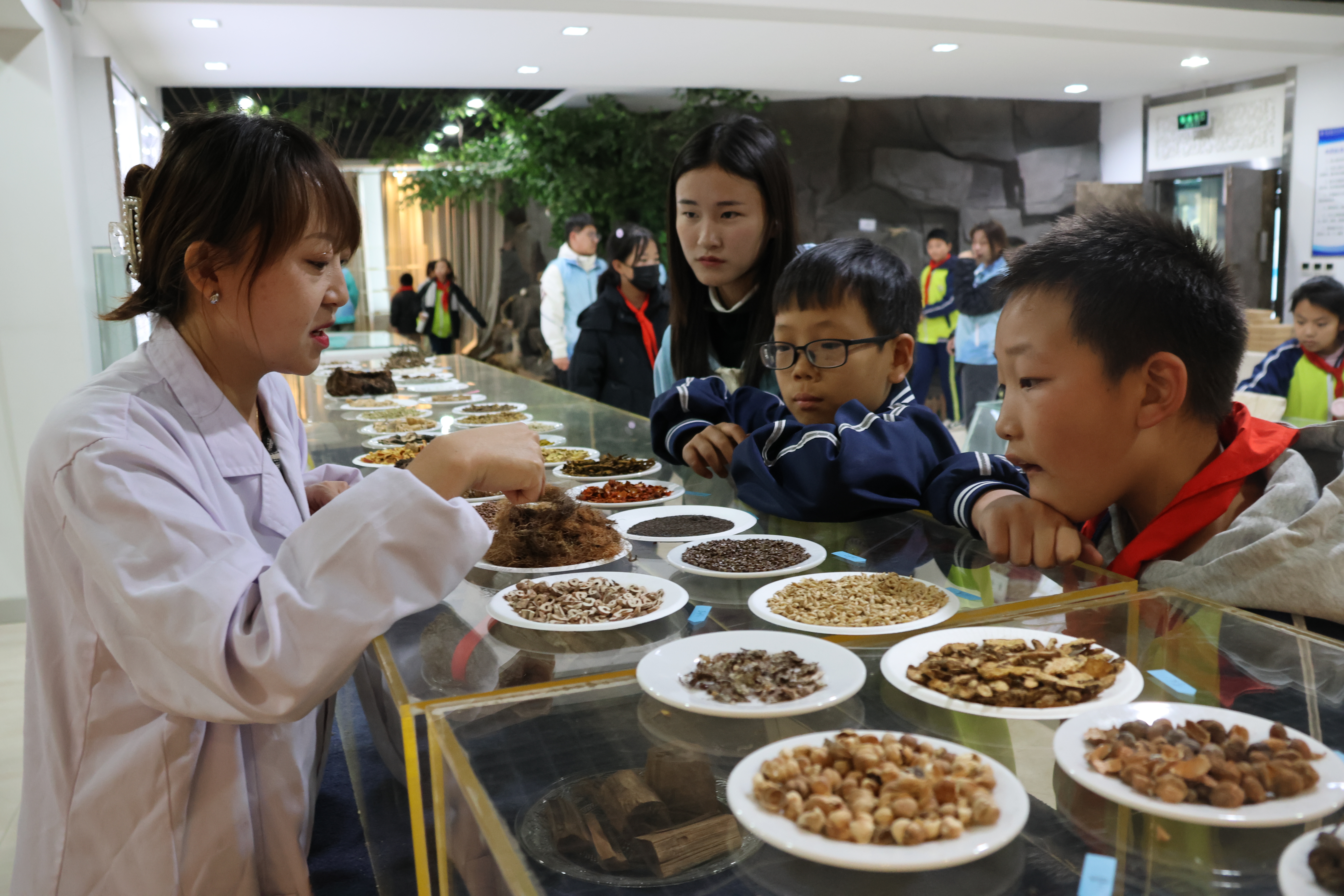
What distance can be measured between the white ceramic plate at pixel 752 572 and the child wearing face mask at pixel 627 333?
2.85 meters

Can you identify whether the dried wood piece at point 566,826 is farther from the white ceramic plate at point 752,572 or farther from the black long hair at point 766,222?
the black long hair at point 766,222

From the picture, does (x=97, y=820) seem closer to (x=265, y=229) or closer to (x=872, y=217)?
(x=265, y=229)

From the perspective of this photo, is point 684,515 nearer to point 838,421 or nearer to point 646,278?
point 838,421

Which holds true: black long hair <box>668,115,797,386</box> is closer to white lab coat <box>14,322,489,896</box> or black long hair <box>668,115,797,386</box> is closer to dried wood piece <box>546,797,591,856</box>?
white lab coat <box>14,322,489,896</box>

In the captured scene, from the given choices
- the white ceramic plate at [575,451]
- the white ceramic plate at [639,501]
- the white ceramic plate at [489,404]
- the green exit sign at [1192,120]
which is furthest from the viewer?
the green exit sign at [1192,120]

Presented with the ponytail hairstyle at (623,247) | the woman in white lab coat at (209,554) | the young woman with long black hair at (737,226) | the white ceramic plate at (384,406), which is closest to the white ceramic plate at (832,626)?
the woman in white lab coat at (209,554)

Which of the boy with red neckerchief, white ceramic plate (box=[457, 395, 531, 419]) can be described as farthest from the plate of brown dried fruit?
white ceramic plate (box=[457, 395, 531, 419])

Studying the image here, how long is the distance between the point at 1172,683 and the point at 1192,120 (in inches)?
414

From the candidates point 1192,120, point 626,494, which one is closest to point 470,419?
point 626,494

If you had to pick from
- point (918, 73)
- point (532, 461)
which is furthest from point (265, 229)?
point (918, 73)

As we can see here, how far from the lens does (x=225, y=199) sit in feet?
3.76

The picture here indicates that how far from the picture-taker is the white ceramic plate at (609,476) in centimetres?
201

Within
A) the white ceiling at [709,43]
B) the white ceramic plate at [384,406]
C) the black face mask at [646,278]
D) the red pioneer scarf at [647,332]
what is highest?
the white ceiling at [709,43]

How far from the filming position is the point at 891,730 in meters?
0.83
